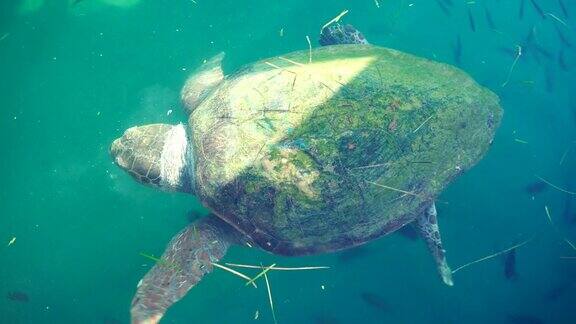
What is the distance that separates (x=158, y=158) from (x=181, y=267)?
1.64m

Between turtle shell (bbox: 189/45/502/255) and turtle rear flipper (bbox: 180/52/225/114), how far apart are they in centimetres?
150

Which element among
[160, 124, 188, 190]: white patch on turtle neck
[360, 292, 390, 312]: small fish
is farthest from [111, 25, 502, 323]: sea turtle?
[360, 292, 390, 312]: small fish

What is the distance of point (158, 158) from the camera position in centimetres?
504

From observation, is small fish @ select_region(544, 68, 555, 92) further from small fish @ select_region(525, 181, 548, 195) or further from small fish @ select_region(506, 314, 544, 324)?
small fish @ select_region(506, 314, 544, 324)

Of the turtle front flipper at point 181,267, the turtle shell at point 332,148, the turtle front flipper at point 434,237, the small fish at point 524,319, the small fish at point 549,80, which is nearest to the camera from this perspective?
the turtle shell at point 332,148

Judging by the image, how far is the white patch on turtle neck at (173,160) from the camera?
5.00m

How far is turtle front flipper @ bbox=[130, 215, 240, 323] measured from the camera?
3975mm

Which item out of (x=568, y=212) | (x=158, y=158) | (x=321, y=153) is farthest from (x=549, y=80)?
(x=158, y=158)

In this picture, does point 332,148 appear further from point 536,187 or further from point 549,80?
point 549,80

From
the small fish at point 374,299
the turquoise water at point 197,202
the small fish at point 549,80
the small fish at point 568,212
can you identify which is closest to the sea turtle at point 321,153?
the small fish at point 374,299

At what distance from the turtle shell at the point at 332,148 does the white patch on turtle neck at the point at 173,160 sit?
2.06 ft

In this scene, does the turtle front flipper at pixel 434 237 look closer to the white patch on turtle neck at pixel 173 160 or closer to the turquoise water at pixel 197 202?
the turquoise water at pixel 197 202

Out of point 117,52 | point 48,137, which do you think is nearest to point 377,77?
point 117,52

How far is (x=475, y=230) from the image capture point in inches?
264
